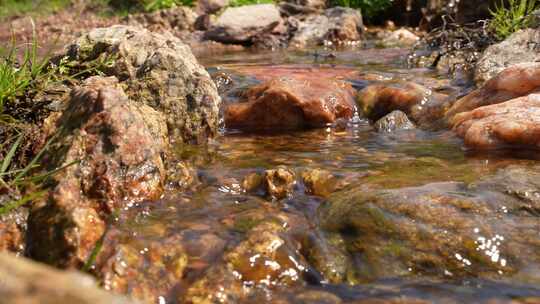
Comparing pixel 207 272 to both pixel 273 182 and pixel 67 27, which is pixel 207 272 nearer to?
pixel 273 182

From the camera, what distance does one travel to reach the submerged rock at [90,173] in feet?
7.80

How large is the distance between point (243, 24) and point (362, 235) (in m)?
11.5

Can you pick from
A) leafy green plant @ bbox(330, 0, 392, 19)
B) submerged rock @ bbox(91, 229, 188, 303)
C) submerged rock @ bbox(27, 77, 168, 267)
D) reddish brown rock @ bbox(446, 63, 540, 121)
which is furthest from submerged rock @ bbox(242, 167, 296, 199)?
leafy green plant @ bbox(330, 0, 392, 19)

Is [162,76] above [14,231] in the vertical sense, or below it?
above

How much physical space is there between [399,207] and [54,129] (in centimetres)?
183

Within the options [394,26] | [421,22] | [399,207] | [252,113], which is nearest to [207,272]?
[399,207]

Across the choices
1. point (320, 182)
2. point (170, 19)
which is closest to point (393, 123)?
point (320, 182)

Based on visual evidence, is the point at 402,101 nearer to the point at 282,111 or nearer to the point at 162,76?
the point at 282,111

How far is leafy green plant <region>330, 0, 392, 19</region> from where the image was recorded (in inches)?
651

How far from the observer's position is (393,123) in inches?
202

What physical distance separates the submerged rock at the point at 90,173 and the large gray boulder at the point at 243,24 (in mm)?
10572

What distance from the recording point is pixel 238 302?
2250mm

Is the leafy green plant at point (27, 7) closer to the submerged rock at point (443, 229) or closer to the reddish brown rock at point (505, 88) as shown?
the reddish brown rock at point (505, 88)

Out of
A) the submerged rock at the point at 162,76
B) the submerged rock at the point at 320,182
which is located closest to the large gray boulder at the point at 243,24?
the submerged rock at the point at 162,76
